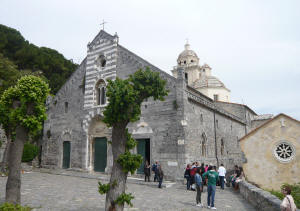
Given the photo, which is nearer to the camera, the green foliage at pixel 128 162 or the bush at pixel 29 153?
the green foliage at pixel 128 162

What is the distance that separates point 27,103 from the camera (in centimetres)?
752

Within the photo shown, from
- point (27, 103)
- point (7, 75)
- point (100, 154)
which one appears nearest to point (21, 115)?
point (27, 103)

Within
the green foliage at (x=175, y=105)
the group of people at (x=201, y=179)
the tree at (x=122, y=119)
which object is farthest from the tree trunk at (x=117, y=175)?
the green foliage at (x=175, y=105)

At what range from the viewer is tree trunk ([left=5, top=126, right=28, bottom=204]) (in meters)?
6.72

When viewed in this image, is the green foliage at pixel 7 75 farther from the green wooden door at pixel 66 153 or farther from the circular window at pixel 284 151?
the circular window at pixel 284 151

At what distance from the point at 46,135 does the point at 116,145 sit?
59.9 ft

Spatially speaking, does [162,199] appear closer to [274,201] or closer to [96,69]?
[274,201]

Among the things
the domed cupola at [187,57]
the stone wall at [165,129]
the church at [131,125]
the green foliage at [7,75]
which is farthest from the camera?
the domed cupola at [187,57]

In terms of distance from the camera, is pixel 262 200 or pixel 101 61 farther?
pixel 101 61

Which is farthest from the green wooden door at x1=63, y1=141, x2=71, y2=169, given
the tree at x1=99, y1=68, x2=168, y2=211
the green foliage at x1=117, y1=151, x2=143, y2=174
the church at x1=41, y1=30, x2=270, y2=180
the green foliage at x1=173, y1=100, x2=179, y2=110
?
the green foliage at x1=117, y1=151, x2=143, y2=174

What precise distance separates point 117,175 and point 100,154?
12.6 m

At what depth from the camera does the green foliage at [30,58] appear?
32281mm

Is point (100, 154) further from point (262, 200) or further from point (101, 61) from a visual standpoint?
point (262, 200)

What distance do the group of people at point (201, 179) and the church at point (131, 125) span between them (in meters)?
1.31
